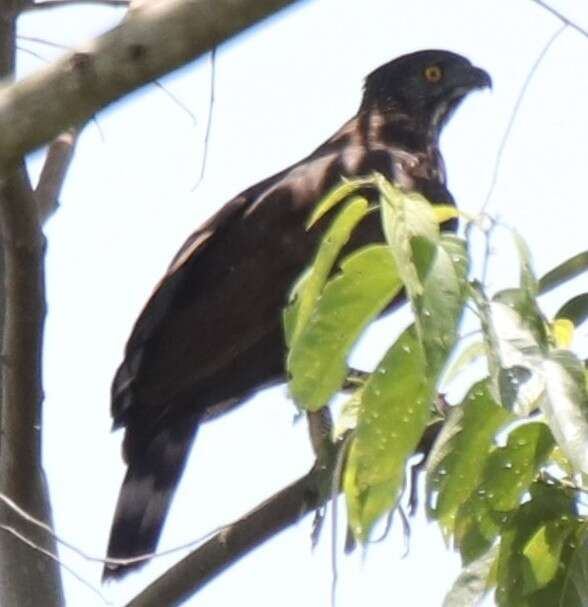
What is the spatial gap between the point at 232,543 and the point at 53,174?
133 centimetres

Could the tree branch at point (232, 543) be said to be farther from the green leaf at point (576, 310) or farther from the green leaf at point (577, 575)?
the green leaf at point (577, 575)

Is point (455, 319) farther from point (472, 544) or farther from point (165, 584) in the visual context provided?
point (165, 584)

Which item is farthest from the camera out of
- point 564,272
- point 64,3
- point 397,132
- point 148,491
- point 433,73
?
point 433,73

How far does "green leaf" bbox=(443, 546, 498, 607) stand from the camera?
2650mm

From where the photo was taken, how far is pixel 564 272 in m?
3.00

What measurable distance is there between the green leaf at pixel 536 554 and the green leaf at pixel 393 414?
0.72ft

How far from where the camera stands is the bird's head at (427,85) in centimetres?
688

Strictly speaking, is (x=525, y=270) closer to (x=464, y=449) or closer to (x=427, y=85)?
(x=464, y=449)

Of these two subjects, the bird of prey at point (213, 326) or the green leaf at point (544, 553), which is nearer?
the green leaf at point (544, 553)

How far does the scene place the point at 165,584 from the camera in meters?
3.87

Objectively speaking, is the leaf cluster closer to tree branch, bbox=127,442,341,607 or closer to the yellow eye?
tree branch, bbox=127,442,341,607

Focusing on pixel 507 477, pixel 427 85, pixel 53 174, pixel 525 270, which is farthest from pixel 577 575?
pixel 427 85

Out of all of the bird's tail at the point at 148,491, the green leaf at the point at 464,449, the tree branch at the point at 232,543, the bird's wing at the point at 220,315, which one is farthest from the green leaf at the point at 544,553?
the bird's wing at the point at 220,315

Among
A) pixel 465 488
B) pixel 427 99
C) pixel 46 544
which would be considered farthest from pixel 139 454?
pixel 465 488
